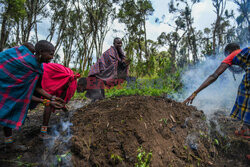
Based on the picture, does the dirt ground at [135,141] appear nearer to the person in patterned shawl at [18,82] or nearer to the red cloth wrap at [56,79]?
the person in patterned shawl at [18,82]

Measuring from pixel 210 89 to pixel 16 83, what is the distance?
17.1ft

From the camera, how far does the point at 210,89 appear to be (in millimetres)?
5074

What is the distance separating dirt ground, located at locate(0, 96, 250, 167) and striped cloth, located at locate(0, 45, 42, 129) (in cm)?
34

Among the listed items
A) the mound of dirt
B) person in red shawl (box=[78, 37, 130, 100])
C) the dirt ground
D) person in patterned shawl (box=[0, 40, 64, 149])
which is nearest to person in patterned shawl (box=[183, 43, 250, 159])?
the dirt ground

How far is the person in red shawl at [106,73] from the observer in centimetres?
420

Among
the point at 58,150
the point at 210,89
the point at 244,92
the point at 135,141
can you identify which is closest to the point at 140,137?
the point at 135,141

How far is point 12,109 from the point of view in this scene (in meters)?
1.79

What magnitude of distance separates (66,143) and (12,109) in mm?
758

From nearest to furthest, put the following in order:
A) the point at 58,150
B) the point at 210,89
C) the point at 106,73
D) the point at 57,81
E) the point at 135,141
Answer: the point at 58,150
the point at 135,141
the point at 57,81
the point at 106,73
the point at 210,89

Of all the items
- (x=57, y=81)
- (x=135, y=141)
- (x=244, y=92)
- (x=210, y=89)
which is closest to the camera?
(x=135, y=141)

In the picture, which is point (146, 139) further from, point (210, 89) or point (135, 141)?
point (210, 89)

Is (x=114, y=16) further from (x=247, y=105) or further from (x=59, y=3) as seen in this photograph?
(x=247, y=105)

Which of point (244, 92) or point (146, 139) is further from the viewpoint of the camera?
point (244, 92)

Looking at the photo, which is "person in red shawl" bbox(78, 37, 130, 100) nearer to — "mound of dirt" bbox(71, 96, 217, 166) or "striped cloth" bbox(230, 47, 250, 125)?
"mound of dirt" bbox(71, 96, 217, 166)
